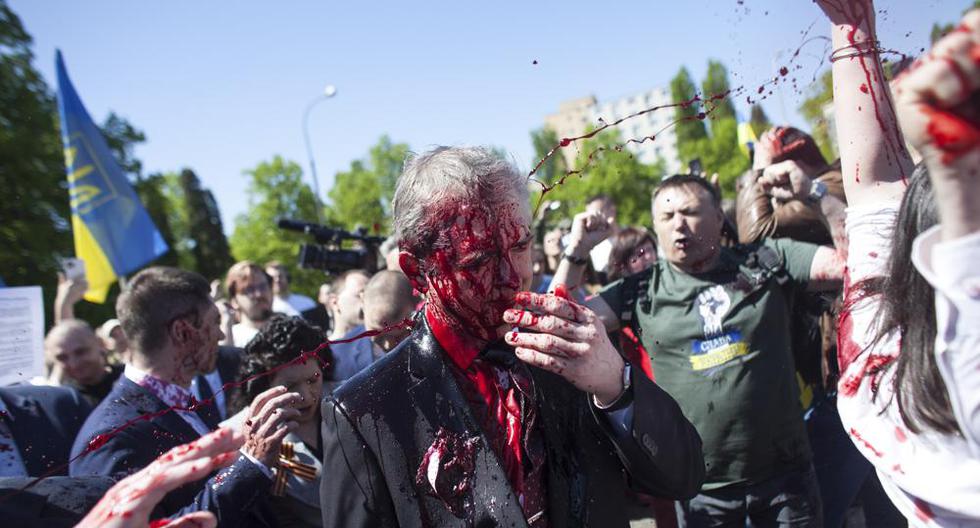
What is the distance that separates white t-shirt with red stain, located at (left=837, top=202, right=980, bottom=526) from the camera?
93 centimetres

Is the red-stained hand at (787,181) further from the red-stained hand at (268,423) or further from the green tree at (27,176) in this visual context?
the green tree at (27,176)

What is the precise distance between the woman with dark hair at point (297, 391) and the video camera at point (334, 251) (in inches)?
101

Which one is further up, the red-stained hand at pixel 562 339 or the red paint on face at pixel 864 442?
the red-stained hand at pixel 562 339

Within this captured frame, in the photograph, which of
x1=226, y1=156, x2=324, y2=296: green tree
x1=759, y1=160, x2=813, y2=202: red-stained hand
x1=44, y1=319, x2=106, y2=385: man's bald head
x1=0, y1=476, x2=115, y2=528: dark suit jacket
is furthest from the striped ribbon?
x1=226, y1=156, x2=324, y2=296: green tree

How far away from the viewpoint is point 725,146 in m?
9.61

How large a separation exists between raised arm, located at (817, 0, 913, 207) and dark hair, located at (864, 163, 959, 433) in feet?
1.09

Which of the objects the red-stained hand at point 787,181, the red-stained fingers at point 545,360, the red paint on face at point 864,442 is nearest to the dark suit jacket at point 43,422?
the red-stained fingers at point 545,360

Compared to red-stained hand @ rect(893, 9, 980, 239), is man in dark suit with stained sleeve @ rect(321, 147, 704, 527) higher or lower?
lower

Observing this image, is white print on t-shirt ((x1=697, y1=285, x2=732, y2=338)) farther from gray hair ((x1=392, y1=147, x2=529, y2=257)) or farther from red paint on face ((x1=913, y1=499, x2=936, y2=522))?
red paint on face ((x1=913, y1=499, x2=936, y2=522))

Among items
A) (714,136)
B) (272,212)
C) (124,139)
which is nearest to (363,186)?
(272,212)

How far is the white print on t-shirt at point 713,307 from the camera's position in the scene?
3035mm

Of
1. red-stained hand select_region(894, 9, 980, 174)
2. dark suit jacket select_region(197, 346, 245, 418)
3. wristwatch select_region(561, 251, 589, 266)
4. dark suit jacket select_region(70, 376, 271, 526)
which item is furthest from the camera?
dark suit jacket select_region(197, 346, 245, 418)

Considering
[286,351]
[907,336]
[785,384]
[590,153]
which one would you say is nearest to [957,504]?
[907,336]

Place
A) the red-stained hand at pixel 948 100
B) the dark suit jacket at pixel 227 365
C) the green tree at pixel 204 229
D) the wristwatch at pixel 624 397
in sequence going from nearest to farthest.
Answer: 1. the red-stained hand at pixel 948 100
2. the wristwatch at pixel 624 397
3. the dark suit jacket at pixel 227 365
4. the green tree at pixel 204 229
